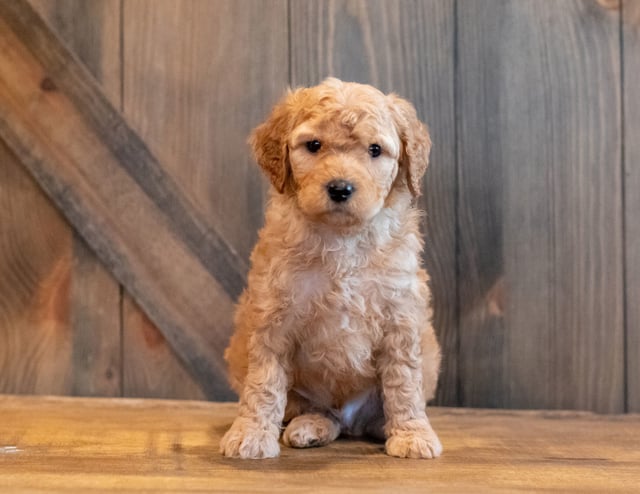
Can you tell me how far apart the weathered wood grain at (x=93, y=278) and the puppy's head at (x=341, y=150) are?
81cm

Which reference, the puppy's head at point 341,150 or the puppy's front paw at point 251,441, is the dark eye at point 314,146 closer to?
the puppy's head at point 341,150

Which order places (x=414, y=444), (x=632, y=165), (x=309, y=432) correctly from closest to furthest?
(x=414, y=444) < (x=309, y=432) < (x=632, y=165)

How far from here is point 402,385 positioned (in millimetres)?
1928

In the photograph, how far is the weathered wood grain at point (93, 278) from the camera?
2.51 m

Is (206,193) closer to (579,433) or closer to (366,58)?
(366,58)

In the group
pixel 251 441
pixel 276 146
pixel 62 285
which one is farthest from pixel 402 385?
pixel 62 285

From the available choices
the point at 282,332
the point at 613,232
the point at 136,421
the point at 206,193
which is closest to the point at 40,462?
the point at 136,421

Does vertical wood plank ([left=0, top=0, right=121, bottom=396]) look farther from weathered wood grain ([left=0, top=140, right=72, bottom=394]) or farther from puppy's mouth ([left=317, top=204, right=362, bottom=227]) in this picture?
puppy's mouth ([left=317, top=204, right=362, bottom=227])

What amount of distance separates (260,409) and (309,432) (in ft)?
0.50

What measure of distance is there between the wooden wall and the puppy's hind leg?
0.62 metres

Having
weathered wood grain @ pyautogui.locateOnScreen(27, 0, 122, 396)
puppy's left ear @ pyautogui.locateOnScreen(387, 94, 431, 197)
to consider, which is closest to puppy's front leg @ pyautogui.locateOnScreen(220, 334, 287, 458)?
puppy's left ear @ pyautogui.locateOnScreen(387, 94, 431, 197)

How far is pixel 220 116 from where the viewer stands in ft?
8.30

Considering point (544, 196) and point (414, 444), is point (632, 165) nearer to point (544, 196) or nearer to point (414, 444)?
point (544, 196)

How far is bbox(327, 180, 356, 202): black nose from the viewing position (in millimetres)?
1749
